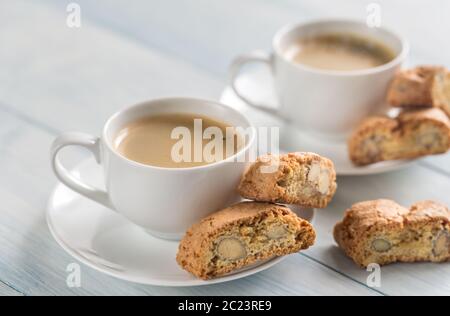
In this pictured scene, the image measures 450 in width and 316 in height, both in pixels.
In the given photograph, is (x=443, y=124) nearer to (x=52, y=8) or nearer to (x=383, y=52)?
(x=383, y=52)

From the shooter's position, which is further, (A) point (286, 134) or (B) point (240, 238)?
(A) point (286, 134)

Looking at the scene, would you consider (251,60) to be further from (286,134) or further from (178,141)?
(178,141)

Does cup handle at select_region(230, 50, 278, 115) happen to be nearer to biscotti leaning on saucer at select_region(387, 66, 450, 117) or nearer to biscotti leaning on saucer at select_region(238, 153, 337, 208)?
biscotti leaning on saucer at select_region(387, 66, 450, 117)
